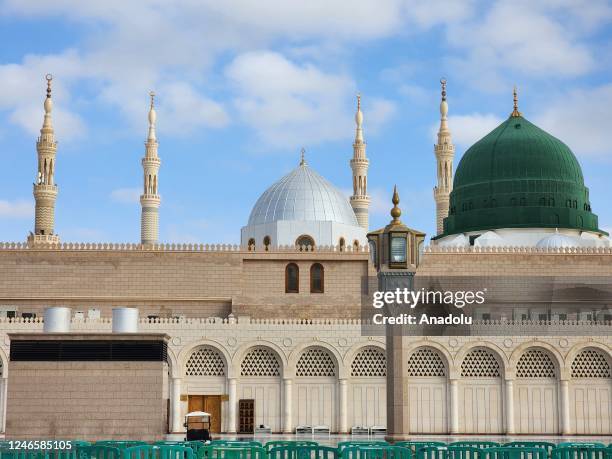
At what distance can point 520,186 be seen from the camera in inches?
1758

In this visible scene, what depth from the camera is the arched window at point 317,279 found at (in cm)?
3509

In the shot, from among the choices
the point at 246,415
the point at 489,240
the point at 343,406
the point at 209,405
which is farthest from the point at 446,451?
the point at 489,240

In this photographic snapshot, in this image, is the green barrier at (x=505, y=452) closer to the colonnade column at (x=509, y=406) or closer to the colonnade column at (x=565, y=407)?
the colonnade column at (x=509, y=406)

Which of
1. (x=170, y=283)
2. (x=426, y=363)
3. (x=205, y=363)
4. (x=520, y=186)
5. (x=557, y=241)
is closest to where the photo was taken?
(x=205, y=363)

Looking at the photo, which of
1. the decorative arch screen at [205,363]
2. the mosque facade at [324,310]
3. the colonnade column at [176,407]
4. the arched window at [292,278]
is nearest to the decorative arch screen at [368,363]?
the mosque facade at [324,310]

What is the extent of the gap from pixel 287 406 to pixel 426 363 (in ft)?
14.1

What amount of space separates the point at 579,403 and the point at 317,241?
12.4m

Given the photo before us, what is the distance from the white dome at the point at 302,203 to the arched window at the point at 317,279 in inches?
187

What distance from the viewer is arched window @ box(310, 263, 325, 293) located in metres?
35.1

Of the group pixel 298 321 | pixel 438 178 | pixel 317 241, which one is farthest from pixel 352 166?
pixel 298 321

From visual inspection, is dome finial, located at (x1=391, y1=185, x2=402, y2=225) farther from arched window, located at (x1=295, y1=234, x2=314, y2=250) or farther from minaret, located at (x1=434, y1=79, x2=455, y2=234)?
minaret, located at (x1=434, y1=79, x2=455, y2=234)

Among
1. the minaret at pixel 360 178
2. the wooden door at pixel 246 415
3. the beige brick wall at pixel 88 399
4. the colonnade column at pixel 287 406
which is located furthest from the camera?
the minaret at pixel 360 178

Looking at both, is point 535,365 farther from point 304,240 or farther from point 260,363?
point 304,240

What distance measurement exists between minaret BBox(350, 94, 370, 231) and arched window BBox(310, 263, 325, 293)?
414 inches
